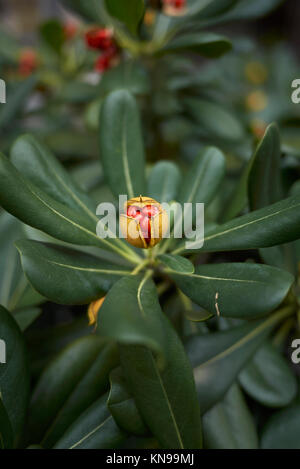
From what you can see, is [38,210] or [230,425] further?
[230,425]

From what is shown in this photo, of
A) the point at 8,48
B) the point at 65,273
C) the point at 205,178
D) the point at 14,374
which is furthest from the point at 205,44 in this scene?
the point at 8,48

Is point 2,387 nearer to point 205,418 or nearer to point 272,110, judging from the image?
point 205,418

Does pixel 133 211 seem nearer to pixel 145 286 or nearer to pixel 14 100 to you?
pixel 145 286

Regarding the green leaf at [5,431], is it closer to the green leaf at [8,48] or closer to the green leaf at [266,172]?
the green leaf at [266,172]

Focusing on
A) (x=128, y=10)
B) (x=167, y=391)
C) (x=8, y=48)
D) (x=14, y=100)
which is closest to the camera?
(x=167, y=391)

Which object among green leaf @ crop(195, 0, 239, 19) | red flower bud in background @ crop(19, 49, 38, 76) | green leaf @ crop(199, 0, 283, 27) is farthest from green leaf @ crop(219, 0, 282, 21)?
red flower bud in background @ crop(19, 49, 38, 76)
